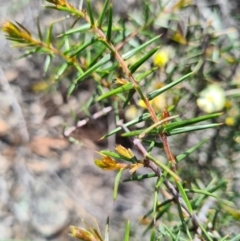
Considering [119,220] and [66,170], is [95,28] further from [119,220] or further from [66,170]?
[66,170]

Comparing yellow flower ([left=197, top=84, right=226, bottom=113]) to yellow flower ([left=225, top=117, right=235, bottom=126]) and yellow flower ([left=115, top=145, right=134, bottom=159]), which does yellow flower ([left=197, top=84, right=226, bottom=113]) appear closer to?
yellow flower ([left=225, top=117, right=235, bottom=126])

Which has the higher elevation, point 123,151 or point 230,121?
point 123,151

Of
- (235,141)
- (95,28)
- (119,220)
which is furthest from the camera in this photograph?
(119,220)

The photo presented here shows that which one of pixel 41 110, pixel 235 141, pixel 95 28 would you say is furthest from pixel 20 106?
pixel 95 28

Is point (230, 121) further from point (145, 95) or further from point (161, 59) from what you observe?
point (145, 95)

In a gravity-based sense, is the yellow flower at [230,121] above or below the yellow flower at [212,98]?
below

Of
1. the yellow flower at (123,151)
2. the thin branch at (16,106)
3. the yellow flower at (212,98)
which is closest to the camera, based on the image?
the yellow flower at (123,151)


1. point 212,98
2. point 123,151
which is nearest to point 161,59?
point 212,98

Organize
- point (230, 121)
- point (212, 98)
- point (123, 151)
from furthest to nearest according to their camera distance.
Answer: point (212, 98), point (230, 121), point (123, 151)

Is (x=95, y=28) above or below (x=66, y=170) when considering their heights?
above

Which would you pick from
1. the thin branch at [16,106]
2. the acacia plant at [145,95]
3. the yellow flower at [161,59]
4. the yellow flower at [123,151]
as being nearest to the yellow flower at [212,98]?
the acacia plant at [145,95]

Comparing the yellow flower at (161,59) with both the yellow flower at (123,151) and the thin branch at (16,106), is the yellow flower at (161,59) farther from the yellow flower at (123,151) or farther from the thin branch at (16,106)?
the thin branch at (16,106)
